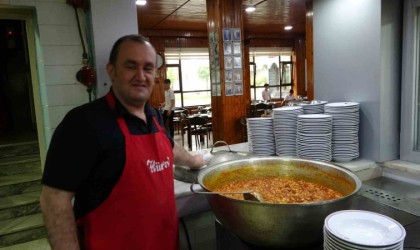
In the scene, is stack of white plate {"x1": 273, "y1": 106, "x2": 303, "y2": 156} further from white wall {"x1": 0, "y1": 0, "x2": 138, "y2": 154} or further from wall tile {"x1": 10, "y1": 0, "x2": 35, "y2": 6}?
wall tile {"x1": 10, "y1": 0, "x2": 35, "y2": 6}

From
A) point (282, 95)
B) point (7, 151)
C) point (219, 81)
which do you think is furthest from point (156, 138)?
point (282, 95)

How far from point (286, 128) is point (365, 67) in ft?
2.23

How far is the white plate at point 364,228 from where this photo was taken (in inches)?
34.4

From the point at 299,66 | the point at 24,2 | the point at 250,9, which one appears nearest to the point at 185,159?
the point at 24,2

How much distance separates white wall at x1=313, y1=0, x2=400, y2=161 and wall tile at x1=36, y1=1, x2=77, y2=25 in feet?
6.73

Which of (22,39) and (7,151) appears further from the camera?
(22,39)

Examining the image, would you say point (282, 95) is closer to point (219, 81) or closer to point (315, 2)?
point (219, 81)

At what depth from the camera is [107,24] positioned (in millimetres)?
2520

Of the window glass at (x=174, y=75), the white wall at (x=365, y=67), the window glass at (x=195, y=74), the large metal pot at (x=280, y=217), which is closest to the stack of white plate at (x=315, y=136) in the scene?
the white wall at (x=365, y=67)

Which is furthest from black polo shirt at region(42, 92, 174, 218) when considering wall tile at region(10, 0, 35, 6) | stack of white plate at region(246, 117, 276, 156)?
wall tile at region(10, 0, 35, 6)

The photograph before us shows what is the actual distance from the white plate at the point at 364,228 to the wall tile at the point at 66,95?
7.60ft

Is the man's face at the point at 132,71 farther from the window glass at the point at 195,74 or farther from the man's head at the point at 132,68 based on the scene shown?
the window glass at the point at 195,74

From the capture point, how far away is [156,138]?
140 centimetres

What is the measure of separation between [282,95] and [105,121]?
11.6m
